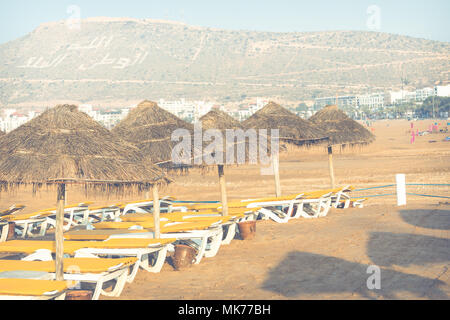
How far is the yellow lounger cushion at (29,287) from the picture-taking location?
5.10 meters

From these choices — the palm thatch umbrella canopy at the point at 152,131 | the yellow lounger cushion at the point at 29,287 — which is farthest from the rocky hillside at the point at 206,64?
the yellow lounger cushion at the point at 29,287

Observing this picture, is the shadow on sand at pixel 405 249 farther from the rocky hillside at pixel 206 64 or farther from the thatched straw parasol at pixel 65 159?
the rocky hillside at pixel 206 64

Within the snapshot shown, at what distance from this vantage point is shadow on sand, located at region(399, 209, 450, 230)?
944cm

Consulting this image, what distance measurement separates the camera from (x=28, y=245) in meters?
7.66

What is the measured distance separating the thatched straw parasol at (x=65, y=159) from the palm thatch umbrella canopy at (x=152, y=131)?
2.54m

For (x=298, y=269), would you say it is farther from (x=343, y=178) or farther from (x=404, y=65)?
(x=404, y=65)

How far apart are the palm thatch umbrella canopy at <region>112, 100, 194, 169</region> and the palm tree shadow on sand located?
3.03 meters

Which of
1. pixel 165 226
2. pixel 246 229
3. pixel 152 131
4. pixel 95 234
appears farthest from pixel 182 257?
pixel 152 131

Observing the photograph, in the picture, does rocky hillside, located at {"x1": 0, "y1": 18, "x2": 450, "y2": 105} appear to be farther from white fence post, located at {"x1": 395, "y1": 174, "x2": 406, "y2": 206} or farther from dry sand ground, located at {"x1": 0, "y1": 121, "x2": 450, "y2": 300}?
dry sand ground, located at {"x1": 0, "y1": 121, "x2": 450, "y2": 300}

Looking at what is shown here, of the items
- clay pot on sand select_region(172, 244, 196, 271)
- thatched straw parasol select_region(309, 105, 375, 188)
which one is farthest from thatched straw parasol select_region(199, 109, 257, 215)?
thatched straw parasol select_region(309, 105, 375, 188)

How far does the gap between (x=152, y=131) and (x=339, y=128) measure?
256 inches

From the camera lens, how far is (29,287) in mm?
5277

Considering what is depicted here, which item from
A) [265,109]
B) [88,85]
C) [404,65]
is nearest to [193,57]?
[88,85]

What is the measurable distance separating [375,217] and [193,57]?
477 ft
